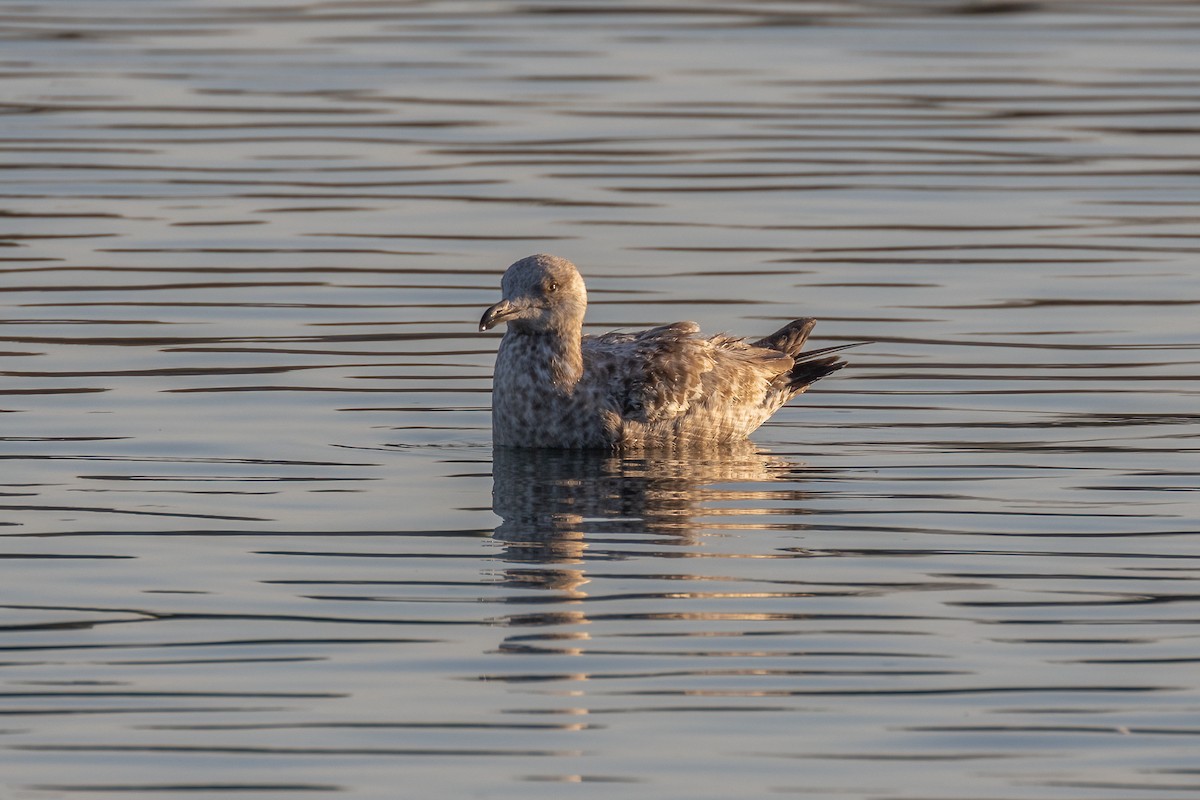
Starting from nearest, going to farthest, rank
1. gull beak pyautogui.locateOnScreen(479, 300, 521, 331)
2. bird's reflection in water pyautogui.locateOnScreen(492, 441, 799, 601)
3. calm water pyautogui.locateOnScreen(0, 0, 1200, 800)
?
calm water pyautogui.locateOnScreen(0, 0, 1200, 800) < bird's reflection in water pyautogui.locateOnScreen(492, 441, 799, 601) < gull beak pyautogui.locateOnScreen(479, 300, 521, 331)

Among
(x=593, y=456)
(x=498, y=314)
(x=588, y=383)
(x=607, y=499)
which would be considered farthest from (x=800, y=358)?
(x=607, y=499)

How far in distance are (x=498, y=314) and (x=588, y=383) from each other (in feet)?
1.93

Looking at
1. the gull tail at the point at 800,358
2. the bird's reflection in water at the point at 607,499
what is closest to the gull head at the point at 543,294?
the bird's reflection in water at the point at 607,499

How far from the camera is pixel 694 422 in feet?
42.0

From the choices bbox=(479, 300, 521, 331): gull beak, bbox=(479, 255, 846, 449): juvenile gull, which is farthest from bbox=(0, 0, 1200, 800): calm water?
bbox=(479, 300, 521, 331): gull beak

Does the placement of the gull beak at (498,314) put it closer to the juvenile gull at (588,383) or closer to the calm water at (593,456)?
the juvenile gull at (588,383)

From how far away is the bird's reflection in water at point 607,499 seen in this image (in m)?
10.1

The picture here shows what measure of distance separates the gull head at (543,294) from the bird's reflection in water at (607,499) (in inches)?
24.4

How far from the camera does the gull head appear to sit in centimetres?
1257

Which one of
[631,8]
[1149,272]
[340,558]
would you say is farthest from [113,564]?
[631,8]

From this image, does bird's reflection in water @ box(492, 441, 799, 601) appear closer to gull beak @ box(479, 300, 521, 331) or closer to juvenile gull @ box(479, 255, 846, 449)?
juvenile gull @ box(479, 255, 846, 449)

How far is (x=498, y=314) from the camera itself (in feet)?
40.5

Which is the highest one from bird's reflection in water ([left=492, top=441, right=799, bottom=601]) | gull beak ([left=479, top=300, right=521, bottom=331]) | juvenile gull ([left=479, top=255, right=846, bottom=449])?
gull beak ([left=479, top=300, right=521, bottom=331])

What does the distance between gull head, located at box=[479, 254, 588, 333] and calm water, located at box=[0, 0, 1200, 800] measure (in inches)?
27.6
